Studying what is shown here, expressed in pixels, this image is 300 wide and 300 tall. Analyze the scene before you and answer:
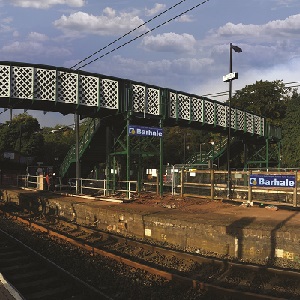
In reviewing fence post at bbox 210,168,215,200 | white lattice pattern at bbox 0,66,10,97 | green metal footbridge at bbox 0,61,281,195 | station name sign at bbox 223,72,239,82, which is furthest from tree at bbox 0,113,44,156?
station name sign at bbox 223,72,239,82

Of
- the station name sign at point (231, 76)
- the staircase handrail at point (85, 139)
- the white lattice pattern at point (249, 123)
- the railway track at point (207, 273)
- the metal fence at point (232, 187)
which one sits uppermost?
the station name sign at point (231, 76)

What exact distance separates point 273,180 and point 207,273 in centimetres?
757

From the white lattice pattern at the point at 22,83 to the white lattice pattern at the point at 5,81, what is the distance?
237 mm

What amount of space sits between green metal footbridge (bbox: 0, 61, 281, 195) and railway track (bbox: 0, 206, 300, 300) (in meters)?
10.3

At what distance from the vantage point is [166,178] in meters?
23.6

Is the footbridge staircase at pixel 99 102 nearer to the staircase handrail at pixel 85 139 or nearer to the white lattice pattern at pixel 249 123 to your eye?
the staircase handrail at pixel 85 139

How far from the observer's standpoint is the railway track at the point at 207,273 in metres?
6.80

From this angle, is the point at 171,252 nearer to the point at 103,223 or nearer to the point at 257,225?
the point at 257,225

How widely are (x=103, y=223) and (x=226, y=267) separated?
278 inches

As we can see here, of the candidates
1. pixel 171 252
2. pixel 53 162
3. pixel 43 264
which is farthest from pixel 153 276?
pixel 53 162

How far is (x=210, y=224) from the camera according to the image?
35.3ft

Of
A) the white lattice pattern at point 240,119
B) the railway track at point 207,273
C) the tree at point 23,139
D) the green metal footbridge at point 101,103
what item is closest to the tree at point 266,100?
the white lattice pattern at point 240,119

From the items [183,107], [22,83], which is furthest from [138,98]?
[22,83]

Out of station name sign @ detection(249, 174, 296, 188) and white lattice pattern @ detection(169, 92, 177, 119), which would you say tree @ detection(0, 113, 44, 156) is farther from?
station name sign @ detection(249, 174, 296, 188)
